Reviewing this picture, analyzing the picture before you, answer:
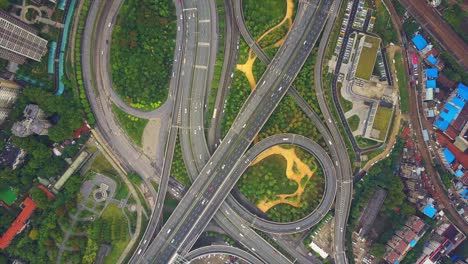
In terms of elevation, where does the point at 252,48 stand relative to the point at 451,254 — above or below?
above

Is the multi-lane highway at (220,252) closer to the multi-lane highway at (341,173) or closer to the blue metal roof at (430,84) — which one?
the multi-lane highway at (341,173)

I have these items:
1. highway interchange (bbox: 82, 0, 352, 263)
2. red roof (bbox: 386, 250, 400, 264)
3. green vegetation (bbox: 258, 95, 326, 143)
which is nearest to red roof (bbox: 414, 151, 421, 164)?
highway interchange (bbox: 82, 0, 352, 263)

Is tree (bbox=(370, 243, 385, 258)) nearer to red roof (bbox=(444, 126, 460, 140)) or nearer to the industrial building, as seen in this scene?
red roof (bbox=(444, 126, 460, 140))

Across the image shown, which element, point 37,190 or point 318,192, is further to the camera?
point 318,192

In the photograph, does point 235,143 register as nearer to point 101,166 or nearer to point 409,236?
point 101,166

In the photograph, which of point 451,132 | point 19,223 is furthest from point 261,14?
point 19,223

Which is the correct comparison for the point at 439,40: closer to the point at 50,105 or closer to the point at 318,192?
the point at 318,192

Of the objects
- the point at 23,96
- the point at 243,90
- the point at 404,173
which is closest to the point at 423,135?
the point at 404,173
